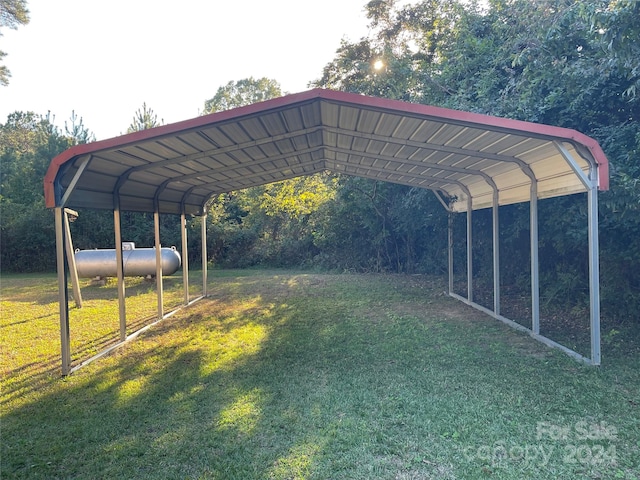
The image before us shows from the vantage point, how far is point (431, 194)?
10398 mm

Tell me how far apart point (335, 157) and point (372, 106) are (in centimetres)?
338

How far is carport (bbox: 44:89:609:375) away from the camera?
3.95 metres

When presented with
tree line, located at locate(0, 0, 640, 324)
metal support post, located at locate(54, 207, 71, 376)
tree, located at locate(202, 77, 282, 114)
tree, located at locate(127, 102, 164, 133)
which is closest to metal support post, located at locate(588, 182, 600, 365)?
tree line, located at locate(0, 0, 640, 324)

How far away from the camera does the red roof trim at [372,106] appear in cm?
377

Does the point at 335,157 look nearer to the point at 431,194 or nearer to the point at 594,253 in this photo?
the point at 431,194

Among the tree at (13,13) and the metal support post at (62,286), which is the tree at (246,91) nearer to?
the tree at (13,13)

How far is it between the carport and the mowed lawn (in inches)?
26.7

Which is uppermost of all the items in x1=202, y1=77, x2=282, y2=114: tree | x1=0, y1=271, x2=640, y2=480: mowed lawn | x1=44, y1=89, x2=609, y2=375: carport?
x1=202, y1=77, x2=282, y2=114: tree

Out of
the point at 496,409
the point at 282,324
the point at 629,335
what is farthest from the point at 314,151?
the point at 629,335

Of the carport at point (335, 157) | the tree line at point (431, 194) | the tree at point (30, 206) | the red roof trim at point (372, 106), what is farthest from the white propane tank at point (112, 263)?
the tree at point (30, 206)

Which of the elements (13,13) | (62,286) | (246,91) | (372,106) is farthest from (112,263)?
(246,91)

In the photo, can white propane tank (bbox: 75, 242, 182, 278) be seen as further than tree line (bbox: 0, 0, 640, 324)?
Yes

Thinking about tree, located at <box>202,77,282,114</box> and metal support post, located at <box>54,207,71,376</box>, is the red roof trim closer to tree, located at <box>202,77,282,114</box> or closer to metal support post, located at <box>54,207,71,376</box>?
metal support post, located at <box>54,207,71,376</box>

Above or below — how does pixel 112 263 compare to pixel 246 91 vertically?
below
